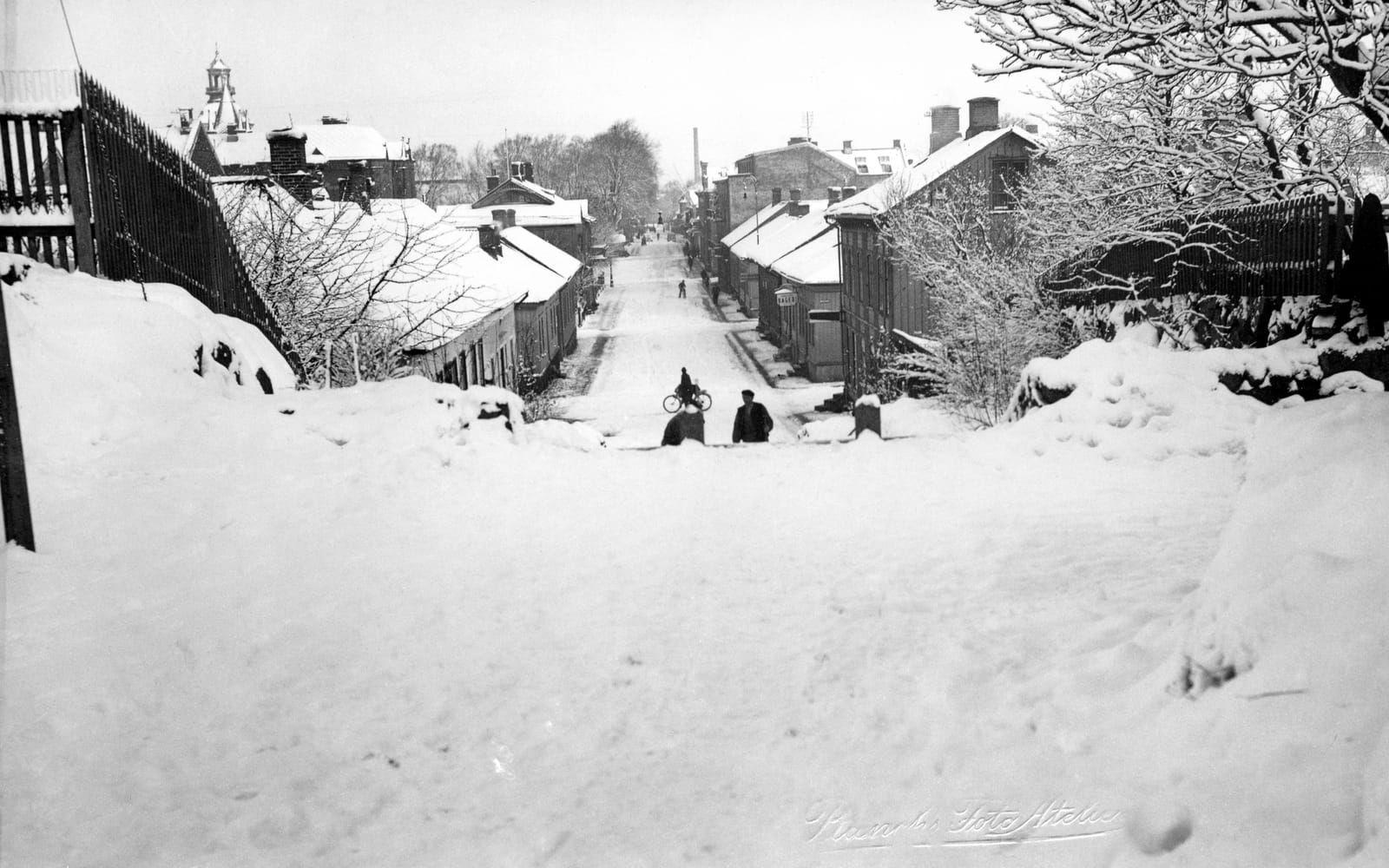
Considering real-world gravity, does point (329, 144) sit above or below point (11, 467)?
above

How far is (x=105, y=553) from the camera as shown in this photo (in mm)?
5719

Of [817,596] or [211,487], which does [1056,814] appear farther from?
[211,487]

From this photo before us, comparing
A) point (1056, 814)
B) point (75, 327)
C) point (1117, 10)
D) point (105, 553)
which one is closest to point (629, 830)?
point (1056, 814)

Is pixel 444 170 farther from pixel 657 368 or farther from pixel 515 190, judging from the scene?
pixel 657 368

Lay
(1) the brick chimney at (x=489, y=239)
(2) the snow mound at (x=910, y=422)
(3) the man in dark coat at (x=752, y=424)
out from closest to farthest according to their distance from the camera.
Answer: (3) the man in dark coat at (x=752, y=424)
(2) the snow mound at (x=910, y=422)
(1) the brick chimney at (x=489, y=239)

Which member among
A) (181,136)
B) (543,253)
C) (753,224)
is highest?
(181,136)

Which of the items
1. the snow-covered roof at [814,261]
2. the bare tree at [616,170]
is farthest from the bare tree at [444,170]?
the snow-covered roof at [814,261]

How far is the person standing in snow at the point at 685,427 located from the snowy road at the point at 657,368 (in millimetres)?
990

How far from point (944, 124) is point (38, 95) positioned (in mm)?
37991

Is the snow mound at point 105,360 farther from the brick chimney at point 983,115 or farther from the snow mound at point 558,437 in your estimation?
the brick chimney at point 983,115

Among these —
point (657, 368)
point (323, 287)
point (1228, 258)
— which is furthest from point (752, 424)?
point (657, 368)

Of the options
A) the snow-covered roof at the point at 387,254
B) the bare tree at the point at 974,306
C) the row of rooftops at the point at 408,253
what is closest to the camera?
the snow-covered roof at the point at 387,254

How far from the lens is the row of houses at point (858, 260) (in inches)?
1127

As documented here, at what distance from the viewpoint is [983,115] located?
32969 mm
